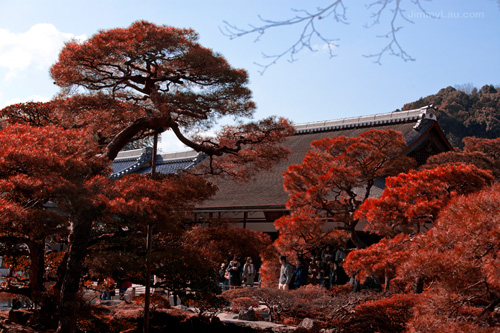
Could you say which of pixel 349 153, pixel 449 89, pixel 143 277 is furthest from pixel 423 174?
pixel 449 89

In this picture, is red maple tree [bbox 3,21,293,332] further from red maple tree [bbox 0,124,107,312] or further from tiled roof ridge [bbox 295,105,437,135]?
tiled roof ridge [bbox 295,105,437,135]

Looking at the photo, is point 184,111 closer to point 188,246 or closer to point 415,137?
point 188,246

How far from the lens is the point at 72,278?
6973 mm

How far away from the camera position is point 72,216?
6562 millimetres

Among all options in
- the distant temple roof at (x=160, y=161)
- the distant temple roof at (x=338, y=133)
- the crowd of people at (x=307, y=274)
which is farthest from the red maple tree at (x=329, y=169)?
the distant temple roof at (x=160, y=161)

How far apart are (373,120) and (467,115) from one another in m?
18.8

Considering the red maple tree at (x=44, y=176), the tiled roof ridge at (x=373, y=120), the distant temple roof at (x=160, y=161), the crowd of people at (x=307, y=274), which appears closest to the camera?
the red maple tree at (x=44, y=176)

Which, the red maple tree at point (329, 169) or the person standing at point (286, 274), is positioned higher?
the red maple tree at point (329, 169)

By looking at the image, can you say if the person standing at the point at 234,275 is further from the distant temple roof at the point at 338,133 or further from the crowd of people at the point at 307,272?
the distant temple roof at the point at 338,133

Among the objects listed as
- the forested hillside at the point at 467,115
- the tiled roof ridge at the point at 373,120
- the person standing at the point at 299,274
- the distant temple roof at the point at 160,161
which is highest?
the forested hillside at the point at 467,115

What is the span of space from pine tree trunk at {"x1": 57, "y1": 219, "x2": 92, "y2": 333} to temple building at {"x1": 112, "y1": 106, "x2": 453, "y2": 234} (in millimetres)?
7031

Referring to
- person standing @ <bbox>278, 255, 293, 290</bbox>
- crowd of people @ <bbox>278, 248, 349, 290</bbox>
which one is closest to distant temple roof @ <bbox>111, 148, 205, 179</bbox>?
crowd of people @ <bbox>278, 248, 349, 290</bbox>

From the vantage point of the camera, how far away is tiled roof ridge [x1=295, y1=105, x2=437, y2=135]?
1628 cm

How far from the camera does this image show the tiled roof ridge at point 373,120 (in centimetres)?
1628
